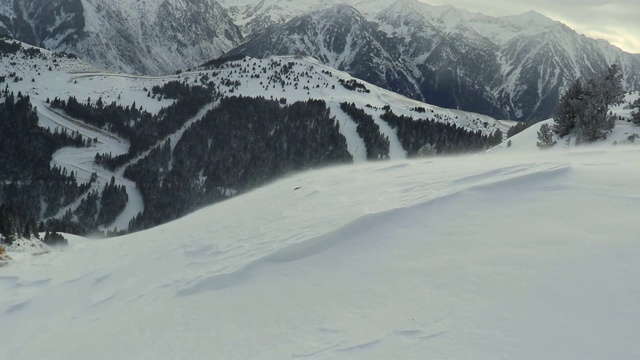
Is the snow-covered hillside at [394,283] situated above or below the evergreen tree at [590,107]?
below

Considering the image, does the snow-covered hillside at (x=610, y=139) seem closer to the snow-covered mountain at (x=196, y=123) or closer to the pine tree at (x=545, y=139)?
the pine tree at (x=545, y=139)

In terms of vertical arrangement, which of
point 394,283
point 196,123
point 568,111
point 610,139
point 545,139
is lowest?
point 394,283

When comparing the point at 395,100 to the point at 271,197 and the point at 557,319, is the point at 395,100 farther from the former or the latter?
the point at 557,319

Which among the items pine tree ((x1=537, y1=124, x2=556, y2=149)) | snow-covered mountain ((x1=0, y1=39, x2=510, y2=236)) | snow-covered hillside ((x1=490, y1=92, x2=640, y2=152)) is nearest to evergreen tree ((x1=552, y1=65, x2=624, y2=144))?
pine tree ((x1=537, y1=124, x2=556, y2=149))

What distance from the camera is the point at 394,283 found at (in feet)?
27.7

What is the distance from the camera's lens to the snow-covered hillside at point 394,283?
655 centimetres

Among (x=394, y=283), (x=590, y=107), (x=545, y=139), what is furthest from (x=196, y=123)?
(x=394, y=283)

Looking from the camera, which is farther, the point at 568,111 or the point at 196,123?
the point at 196,123

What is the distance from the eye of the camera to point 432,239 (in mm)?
9852

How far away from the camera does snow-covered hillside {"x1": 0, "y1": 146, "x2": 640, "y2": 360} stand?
655 centimetres

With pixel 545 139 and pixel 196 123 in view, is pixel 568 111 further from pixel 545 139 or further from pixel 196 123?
pixel 196 123

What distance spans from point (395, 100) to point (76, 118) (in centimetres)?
12121

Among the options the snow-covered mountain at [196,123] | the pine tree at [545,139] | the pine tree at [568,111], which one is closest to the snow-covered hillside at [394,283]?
the pine tree at [545,139]

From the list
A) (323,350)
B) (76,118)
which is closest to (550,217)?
(323,350)
